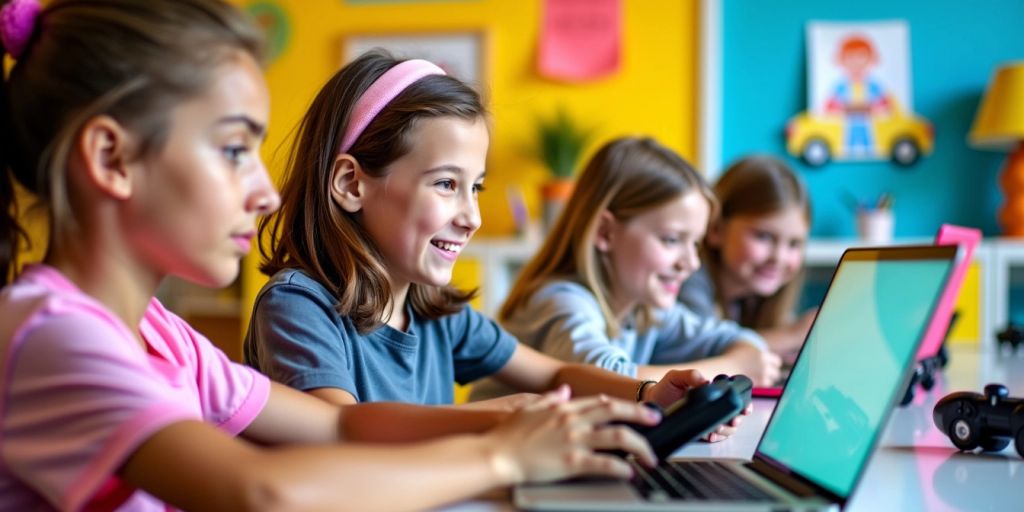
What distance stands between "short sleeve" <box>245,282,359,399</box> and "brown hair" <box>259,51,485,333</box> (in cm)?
4

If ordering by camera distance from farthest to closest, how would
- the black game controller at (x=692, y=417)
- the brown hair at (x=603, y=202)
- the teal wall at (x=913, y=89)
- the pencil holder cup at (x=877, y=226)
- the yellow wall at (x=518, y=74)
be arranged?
Answer: the yellow wall at (x=518, y=74) < the teal wall at (x=913, y=89) < the pencil holder cup at (x=877, y=226) < the brown hair at (x=603, y=202) < the black game controller at (x=692, y=417)

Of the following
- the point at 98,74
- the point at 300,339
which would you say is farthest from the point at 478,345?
the point at 98,74

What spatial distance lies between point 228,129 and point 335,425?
0.31 metres

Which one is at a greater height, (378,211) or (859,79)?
(378,211)

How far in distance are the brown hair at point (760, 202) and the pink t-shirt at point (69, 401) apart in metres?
1.69

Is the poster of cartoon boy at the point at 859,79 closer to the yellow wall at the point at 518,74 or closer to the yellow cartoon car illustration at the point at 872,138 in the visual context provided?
the yellow cartoon car illustration at the point at 872,138

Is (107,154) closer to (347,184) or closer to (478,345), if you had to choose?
(347,184)

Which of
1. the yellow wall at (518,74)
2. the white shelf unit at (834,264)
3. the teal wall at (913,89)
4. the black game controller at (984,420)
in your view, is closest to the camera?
the black game controller at (984,420)

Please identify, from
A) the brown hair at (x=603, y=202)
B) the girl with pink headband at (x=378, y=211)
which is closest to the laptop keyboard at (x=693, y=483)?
the girl with pink headband at (x=378, y=211)

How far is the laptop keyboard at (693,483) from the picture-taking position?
67 centimetres

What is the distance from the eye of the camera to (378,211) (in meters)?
1.15

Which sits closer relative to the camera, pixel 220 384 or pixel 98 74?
pixel 98 74

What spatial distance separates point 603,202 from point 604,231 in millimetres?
52

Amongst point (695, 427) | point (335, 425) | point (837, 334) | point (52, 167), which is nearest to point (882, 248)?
point (837, 334)
